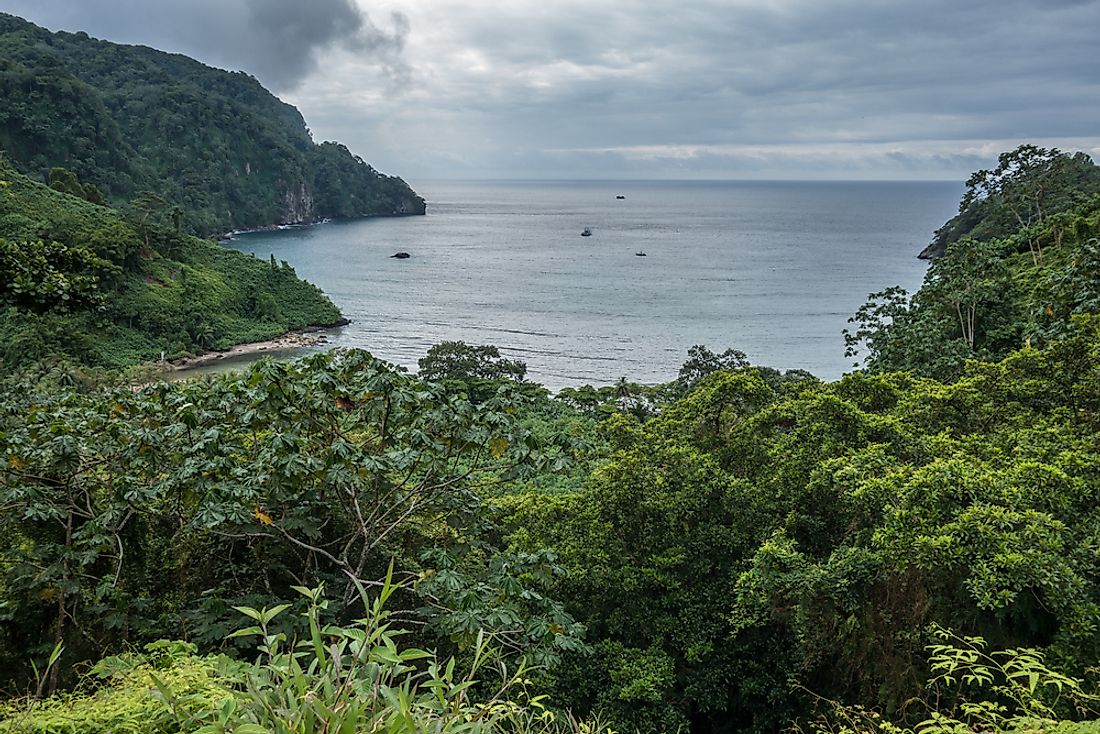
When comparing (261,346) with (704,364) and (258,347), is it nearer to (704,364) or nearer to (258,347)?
(258,347)

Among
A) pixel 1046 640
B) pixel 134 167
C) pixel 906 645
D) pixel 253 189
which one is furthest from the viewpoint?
pixel 253 189

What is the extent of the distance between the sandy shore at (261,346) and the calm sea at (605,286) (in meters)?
1.65

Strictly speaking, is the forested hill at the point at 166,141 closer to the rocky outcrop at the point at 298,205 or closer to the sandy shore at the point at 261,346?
the rocky outcrop at the point at 298,205

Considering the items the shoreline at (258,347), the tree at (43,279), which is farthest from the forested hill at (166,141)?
the tree at (43,279)

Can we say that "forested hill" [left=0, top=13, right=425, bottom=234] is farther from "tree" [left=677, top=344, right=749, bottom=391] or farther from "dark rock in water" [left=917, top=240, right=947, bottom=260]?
"dark rock in water" [left=917, top=240, right=947, bottom=260]

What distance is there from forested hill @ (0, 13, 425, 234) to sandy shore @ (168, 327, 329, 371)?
25.6 metres

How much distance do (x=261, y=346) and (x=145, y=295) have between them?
22.4 ft

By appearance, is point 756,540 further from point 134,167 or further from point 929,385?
point 134,167

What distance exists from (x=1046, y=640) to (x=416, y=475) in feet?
15.3

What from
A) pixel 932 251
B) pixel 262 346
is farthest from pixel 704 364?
pixel 932 251

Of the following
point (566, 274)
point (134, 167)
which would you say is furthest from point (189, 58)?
point (566, 274)

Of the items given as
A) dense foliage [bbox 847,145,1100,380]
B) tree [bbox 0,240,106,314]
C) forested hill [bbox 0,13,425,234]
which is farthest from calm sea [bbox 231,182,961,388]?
tree [bbox 0,240,106,314]

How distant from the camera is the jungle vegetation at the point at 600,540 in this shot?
458 centimetres

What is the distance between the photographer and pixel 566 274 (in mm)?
64938
